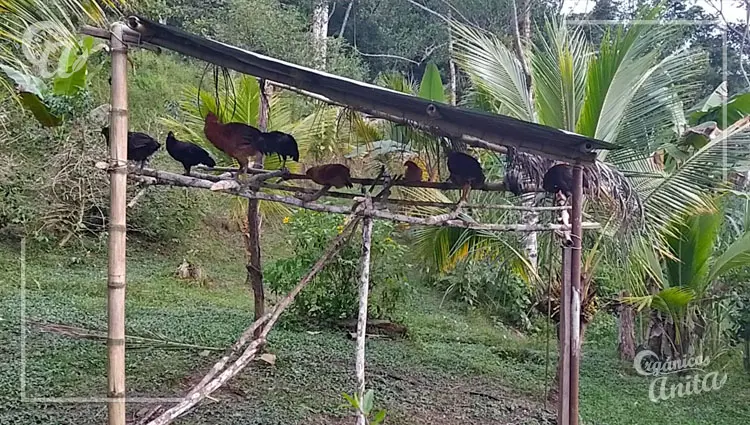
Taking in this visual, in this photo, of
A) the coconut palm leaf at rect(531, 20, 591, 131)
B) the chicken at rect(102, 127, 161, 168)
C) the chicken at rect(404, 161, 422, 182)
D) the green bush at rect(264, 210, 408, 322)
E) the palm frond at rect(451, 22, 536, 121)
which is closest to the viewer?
the chicken at rect(102, 127, 161, 168)

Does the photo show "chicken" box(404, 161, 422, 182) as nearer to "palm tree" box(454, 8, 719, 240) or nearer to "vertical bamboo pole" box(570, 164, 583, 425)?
"vertical bamboo pole" box(570, 164, 583, 425)

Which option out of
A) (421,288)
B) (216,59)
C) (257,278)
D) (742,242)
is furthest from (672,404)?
(216,59)

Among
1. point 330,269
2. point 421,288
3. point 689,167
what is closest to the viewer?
point 689,167

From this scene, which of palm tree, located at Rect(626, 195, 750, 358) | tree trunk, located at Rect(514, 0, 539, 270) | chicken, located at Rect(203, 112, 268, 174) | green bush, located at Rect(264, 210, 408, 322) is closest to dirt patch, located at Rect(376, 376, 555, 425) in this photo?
tree trunk, located at Rect(514, 0, 539, 270)

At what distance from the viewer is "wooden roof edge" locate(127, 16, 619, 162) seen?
7.61 ft

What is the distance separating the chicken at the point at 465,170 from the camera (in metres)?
2.93

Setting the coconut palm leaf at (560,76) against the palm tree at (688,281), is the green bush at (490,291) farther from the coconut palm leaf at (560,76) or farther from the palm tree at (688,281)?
the coconut palm leaf at (560,76)

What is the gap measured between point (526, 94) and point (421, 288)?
13.7 feet

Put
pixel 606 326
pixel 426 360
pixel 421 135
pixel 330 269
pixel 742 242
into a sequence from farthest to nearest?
pixel 606 326
pixel 330 269
pixel 426 360
pixel 742 242
pixel 421 135

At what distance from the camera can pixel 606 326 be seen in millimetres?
7285

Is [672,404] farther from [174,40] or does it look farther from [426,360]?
[174,40]

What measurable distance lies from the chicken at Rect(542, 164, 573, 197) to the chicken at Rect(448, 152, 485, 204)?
31 cm

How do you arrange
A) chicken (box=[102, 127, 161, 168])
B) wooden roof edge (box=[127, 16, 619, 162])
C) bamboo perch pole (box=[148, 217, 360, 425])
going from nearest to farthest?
1. wooden roof edge (box=[127, 16, 619, 162])
2. bamboo perch pole (box=[148, 217, 360, 425])
3. chicken (box=[102, 127, 161, 168])

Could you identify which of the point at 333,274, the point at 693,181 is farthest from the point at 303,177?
the point at 333,274
